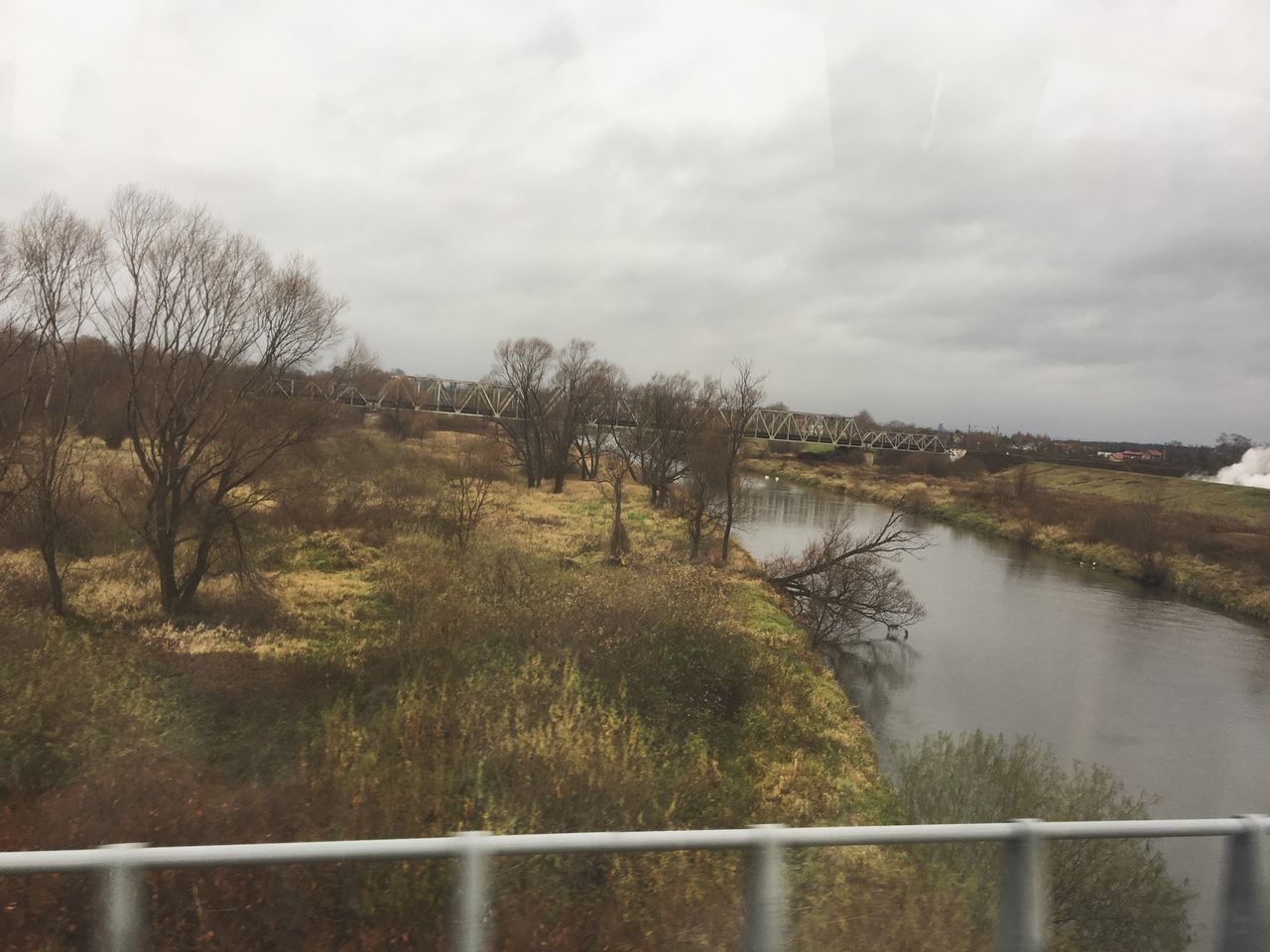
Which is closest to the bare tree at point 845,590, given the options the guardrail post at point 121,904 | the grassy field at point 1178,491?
the guardrail post at point 121,904

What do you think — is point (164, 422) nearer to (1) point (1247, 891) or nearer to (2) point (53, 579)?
(2) point (53, 579)

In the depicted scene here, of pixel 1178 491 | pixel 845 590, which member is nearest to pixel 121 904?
pixel 845 590

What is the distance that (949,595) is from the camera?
2383 cm

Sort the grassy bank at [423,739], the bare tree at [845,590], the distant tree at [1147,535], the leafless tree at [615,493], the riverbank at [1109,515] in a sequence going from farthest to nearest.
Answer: the distant tree at [1147,535], the riverbank at [1109,515], the leafless tree at [615,493], the bare tree at [845,590], the grassy bank at [423,739]

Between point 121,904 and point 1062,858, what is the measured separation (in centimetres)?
284

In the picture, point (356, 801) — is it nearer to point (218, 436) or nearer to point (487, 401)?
point (218, 436)

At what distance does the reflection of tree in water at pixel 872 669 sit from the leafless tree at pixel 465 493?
9345 mm

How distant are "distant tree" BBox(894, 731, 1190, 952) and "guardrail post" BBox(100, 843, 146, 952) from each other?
85.4 inches

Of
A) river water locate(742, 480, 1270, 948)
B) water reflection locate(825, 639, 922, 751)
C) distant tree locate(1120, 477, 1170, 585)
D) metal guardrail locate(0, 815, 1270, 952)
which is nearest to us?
metal guardrail locate(0, 815, 1270, 952)

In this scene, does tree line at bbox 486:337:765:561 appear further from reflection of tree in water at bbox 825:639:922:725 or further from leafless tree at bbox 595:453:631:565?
reflection of tree in water at bbox 825:639:922:725

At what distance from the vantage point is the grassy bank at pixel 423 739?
91.0 inches

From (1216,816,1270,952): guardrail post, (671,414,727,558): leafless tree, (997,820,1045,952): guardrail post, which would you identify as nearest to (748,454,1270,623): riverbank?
(671,414,727,558): leafless tree

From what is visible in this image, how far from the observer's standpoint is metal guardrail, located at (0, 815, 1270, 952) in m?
1.92

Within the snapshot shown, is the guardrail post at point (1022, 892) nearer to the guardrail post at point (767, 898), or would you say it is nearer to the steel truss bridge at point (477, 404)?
the guardrail post at point (767, 898)
